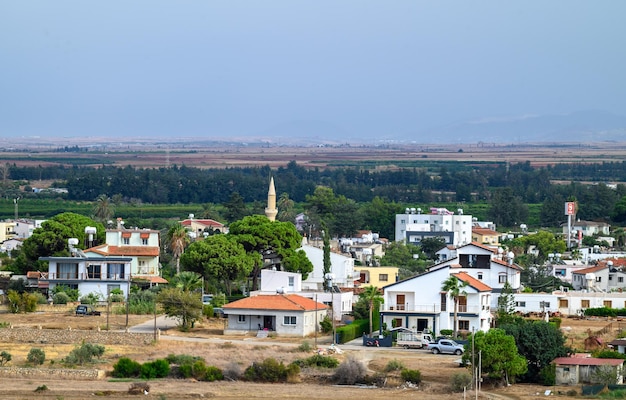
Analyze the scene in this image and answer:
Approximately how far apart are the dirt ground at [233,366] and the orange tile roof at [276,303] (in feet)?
4.32

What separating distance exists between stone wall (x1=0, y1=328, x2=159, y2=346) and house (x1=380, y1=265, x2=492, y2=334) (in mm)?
9782

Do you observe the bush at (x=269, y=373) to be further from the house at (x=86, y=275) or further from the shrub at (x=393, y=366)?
the house at (x=86, y=275)

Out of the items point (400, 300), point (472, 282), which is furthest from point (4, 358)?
point (472, 282)

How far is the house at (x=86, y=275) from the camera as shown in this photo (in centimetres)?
5912

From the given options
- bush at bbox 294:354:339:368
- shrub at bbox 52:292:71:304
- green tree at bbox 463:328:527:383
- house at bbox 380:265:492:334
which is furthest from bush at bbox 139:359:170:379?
shrub at bbox 52:292:71:304

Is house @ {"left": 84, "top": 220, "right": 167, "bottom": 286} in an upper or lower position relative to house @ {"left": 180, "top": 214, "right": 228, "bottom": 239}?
upper

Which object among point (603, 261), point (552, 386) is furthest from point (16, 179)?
point (552, 386)

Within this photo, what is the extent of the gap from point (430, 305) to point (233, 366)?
477 inches

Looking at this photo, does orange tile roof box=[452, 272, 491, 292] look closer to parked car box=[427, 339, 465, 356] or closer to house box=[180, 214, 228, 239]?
parked car box=[427, 339, 465, 356]

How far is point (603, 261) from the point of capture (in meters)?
72.9

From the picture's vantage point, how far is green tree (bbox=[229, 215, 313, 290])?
2506 inches

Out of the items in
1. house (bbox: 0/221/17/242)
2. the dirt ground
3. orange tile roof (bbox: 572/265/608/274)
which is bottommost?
house (bbox: 0/221/17/242)

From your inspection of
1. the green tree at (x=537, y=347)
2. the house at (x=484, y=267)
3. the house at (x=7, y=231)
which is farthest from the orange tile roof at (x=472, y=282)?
the house at (x=7, y=231)

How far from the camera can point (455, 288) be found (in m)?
50.1
